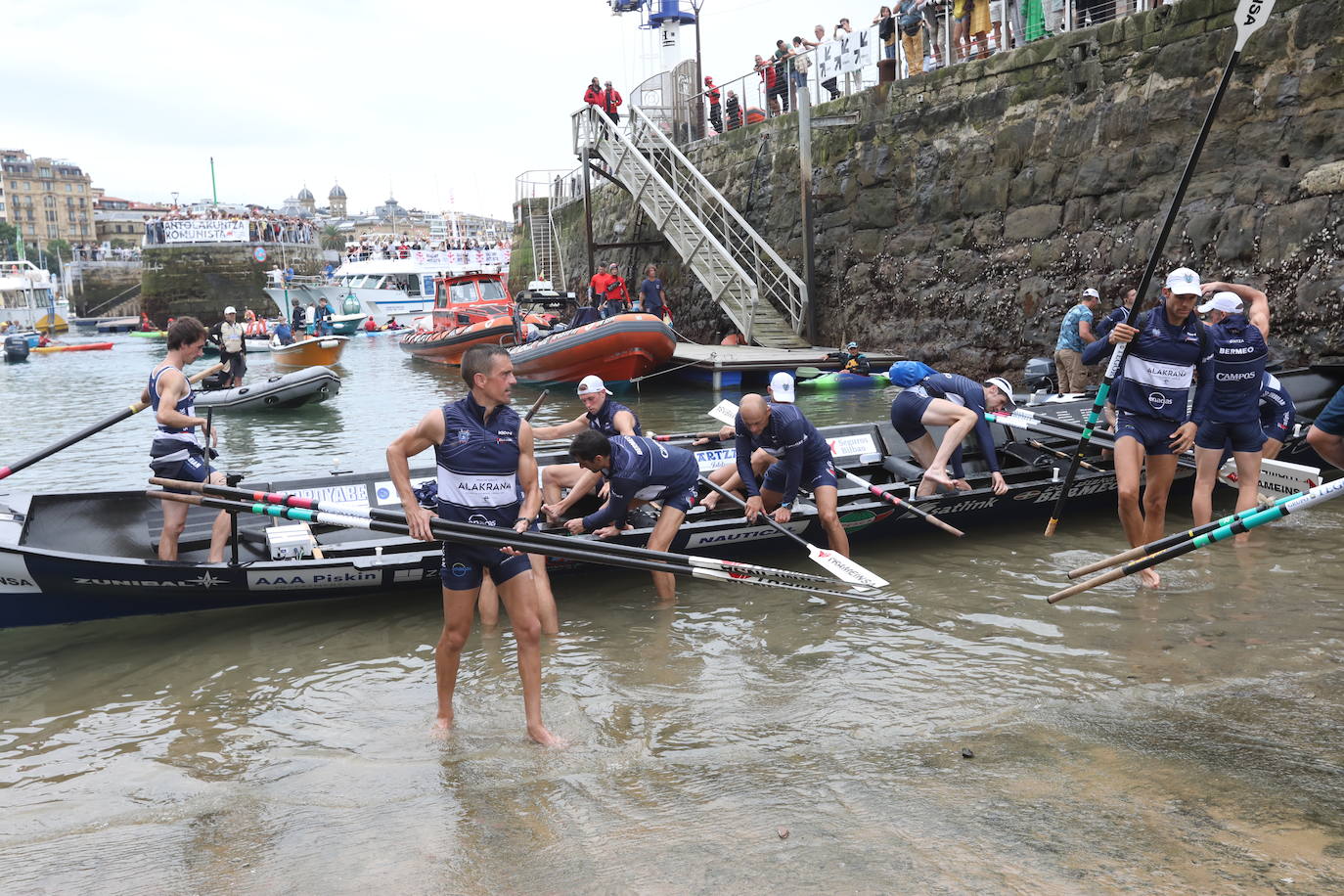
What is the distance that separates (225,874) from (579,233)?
103ft

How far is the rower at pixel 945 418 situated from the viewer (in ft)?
27.3

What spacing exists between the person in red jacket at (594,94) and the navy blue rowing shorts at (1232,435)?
21.4 meters

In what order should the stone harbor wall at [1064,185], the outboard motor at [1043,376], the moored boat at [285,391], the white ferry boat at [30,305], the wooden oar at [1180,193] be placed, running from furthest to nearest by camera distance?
the white ferry boat at [30,305] < the moored boat at [285,391] < the outboard motor at [1043,376] < the stone harbor wall at [1064,185] < the wooden oar at [1180,193]

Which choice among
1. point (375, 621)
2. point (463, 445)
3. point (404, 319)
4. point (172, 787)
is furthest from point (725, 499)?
point (404, 319)

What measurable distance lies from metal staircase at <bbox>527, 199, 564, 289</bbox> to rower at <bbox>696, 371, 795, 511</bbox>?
93.8ft

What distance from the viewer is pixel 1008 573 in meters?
7.66

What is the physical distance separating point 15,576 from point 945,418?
6.86 metres

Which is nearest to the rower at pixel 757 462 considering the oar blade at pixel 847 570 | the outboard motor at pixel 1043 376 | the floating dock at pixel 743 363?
the oar blade at pixel 847 570

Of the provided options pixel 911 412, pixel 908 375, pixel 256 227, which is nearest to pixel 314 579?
pixel 911 412

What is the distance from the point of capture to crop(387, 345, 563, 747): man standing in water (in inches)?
184

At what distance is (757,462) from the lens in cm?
836

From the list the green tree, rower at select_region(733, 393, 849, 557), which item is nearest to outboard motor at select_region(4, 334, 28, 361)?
rower at select_region(733, 393, 849, 557)

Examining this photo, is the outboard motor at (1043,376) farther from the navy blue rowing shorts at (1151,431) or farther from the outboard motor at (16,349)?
the outboard motor at (16,349)

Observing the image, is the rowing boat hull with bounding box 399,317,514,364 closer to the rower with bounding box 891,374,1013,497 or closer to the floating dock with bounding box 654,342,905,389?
the floating dock with bounding box 654,342,905,389
